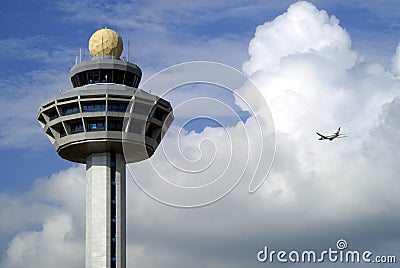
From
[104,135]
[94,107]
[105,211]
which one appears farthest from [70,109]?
[105,211]

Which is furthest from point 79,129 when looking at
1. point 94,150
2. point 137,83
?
point 137,83

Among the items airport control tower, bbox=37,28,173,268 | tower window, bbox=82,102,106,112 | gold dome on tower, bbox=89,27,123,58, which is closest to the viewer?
airport control tower, bbox=37,28,173,268

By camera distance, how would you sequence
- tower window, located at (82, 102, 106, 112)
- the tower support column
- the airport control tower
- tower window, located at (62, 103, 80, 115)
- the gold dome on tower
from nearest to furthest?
1. the tower support column
2. the airport control tower
3. tower window, located at (82, 102, 106, 112)
4. tower window, located at (62, 103, 80, 115)
5. the gold dome on tower

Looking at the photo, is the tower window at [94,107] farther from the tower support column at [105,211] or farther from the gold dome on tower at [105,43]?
the gold dome on tower at [105,43]

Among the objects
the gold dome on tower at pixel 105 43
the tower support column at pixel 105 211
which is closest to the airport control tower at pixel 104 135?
the tower support column at pixel 105 211

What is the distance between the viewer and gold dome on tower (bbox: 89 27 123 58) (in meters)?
174

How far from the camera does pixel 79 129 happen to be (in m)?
165

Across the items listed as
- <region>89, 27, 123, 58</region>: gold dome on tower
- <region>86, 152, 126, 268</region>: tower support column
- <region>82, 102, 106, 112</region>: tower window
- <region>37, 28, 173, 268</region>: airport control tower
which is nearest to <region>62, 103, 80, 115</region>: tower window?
<region>37, 28, 173, 268</region>: airport control tower

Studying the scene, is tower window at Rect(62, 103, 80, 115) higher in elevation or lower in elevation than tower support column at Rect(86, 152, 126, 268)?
higher

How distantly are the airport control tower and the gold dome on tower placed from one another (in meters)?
3.82

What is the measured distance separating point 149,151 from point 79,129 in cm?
1414

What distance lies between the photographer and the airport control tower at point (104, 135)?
163250mm

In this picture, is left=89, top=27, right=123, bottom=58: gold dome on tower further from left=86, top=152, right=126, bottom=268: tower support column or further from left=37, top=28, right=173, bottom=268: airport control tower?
left=86, top=152, right=126, bottom=268: tower support column

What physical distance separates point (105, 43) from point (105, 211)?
106 ft
